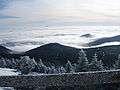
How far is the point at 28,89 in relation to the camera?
41281mm

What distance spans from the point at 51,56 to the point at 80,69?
398 ft

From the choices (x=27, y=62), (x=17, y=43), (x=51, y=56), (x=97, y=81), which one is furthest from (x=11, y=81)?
(x=51, y=56)

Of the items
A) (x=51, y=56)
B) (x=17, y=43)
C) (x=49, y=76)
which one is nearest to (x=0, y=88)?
(x=49, y=76)

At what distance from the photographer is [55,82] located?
4103cm

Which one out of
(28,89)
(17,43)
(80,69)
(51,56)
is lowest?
(51,56)

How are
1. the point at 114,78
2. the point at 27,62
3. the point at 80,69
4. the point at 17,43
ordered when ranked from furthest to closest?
Answer: the point at 17,43, the point at 27,62, the point at 80,69, the point at 114,78

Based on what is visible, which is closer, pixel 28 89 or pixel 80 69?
pixel 28 89

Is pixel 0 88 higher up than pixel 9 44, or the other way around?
pixel 0 88

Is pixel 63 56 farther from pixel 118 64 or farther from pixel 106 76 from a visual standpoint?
pixel 106 76

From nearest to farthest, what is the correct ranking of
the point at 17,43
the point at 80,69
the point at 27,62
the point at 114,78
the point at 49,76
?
the point at 114,78 → the point at 49,76 → the point at 80,69 → the point at 27,62 → the point at 17,43

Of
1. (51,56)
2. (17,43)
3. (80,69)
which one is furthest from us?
(51,56)

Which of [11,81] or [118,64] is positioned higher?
[11,81]

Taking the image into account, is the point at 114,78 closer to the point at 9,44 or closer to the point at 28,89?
the point at 28,89

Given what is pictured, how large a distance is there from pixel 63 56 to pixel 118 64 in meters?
117
